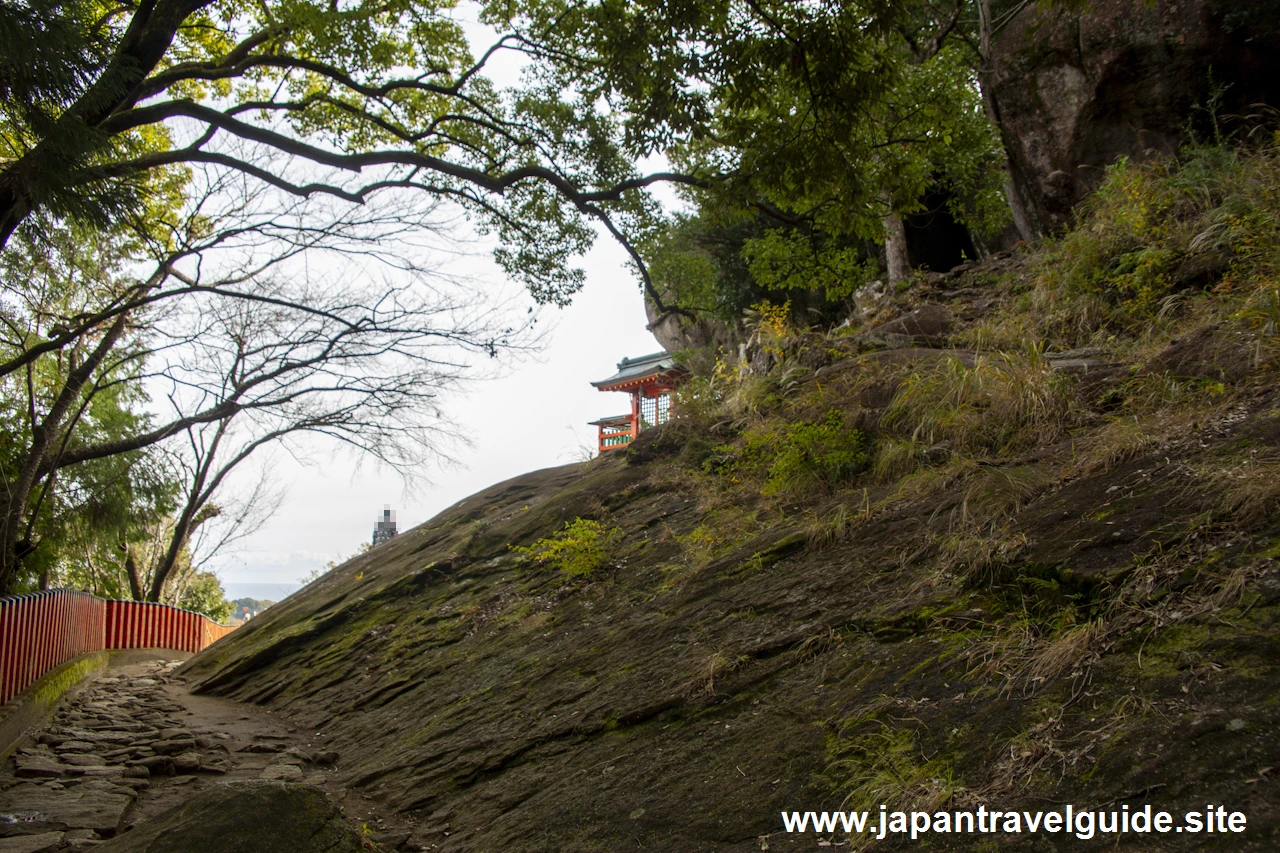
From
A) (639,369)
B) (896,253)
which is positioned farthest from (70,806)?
(639,369)

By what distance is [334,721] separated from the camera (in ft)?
21.1

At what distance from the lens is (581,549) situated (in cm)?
679

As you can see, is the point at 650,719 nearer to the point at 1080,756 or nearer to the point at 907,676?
the point at 907,676

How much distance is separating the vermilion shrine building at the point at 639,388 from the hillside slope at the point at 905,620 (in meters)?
13.5

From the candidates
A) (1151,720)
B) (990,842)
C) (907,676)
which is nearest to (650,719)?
(907,676)

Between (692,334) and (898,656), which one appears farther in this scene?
(692,334)

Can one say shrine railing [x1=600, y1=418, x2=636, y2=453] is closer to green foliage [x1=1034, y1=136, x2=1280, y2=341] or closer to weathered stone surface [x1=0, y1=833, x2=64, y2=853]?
green foliage [x1=1034, y1=136, x2=1280, y2=341]

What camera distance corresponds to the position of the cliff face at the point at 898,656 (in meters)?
2.39

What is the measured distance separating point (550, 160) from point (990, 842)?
9104mm

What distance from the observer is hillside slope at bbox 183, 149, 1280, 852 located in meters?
2.46

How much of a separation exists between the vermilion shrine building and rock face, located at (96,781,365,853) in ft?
58.2

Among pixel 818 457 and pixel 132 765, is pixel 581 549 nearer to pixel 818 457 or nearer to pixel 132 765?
pixel 818 457

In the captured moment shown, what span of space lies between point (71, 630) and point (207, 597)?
1619cm

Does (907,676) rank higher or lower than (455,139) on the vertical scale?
lower
